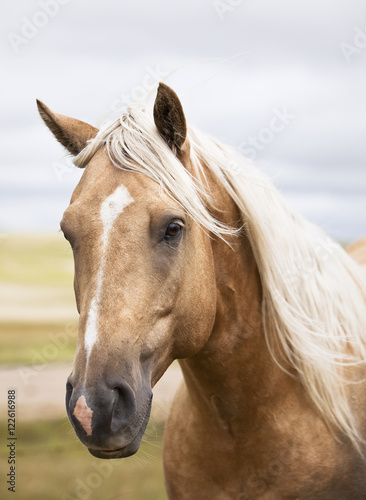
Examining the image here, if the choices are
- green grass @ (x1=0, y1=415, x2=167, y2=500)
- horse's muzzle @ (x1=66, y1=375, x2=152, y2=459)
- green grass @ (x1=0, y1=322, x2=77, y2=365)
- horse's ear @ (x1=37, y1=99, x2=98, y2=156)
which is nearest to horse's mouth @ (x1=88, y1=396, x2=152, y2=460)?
horse's muzzle @ (x1=66, y1=375, x2=152, y2=459)

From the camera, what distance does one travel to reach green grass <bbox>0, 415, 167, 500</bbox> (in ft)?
21.3

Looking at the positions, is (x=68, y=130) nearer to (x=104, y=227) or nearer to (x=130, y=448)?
(x=104, y=227)

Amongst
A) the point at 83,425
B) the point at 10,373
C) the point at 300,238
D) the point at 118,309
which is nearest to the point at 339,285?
the point at 300,238

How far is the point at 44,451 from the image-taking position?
7941mm

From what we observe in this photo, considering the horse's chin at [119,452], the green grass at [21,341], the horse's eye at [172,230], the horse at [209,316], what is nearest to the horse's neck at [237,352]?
the horse at [209,316]

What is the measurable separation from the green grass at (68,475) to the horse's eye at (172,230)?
377 cm

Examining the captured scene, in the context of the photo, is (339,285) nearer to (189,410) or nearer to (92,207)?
(189,410)

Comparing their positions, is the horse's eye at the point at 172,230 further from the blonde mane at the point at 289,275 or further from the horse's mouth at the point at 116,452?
the horse's mouth at the point at 116,452

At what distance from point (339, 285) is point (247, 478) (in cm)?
118

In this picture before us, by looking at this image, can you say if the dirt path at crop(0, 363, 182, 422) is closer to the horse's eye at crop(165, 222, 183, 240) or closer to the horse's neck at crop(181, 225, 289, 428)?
the horse's neck at crop(181, 225, 289, 428)

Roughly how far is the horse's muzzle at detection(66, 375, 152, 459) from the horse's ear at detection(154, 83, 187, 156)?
3.70ft

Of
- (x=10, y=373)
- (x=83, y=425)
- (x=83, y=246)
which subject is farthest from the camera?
(x=10, y=373)

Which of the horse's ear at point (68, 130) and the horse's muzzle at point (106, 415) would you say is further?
the horse's ear at point (68, 130)

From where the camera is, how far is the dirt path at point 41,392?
29.9 feet
